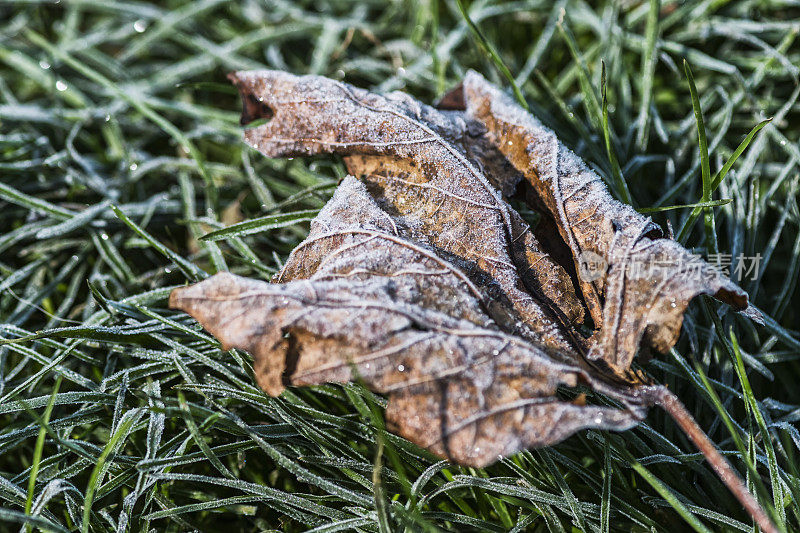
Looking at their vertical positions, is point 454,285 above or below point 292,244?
above

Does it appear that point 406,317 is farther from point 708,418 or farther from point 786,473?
point 786,473

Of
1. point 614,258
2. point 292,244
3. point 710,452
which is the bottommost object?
point 292,244

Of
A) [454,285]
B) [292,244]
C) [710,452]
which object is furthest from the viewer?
[292,244]

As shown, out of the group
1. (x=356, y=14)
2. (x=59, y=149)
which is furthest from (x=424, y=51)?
(x=59, y=149)

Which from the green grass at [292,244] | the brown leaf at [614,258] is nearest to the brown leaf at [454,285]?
the brown leaf at [614,258]

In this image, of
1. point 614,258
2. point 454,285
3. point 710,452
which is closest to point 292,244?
point 454,285

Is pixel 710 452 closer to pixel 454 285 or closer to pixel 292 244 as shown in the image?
pixel 454 285
